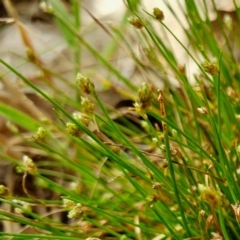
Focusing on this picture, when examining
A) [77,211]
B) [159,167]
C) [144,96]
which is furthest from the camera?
[159,167]

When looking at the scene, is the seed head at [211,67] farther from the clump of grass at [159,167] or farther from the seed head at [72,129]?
the seed head at [72,129]

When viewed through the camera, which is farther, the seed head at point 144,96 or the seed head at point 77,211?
the seed head at point 77,211

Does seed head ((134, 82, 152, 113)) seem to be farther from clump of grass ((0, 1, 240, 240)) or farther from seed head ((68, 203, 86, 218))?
seed head ((68, 203, 86, 218))

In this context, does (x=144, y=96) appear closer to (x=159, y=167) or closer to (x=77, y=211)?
(x=77, y=211)

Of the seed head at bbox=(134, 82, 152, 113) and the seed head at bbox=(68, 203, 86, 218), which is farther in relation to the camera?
the seed head at bbox=(68, 203, 86, 218)

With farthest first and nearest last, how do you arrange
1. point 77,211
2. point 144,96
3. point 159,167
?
point 159,167
point 77,211
point 144,96

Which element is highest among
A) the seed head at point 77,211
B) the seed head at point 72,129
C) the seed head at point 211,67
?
the seed head at point 211,67

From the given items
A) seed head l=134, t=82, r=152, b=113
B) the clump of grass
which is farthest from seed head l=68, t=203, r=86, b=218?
seed head l=134, t=82, r=152, b=113

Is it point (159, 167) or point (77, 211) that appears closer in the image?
point (77, 211)

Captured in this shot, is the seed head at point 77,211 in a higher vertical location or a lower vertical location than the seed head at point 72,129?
lower

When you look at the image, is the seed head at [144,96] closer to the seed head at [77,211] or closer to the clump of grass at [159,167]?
the clump of grass at [159,167]

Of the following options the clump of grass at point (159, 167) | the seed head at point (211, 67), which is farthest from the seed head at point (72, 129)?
the seed head at point (211, 67)

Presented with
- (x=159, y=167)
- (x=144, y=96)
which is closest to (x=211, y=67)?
(x=144, y=96)
